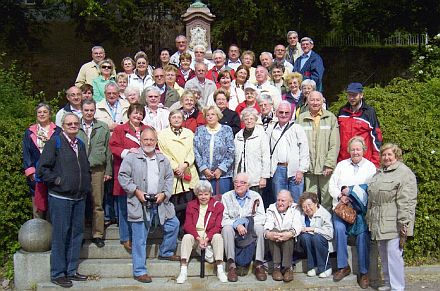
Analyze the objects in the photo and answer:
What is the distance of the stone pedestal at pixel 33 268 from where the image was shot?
7.68m

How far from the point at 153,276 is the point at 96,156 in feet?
5.41

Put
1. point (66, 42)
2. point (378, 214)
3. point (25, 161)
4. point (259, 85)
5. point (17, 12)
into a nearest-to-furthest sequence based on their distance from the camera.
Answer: point (378, 214) < point (25, 161) < point (259, 85) < point (17, 12) < point (66, 42)

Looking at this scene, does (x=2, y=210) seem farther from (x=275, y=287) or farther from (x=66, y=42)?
(x=66, y=42)

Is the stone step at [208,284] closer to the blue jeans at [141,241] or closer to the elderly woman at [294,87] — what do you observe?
the blue jeans at [141,241]

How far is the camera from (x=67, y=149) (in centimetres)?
735

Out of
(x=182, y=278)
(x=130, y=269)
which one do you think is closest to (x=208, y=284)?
(x=182, y=278)

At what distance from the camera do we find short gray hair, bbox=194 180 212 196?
7637 mm

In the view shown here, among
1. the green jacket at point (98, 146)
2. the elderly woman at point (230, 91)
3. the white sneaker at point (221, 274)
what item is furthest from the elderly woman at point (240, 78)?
the white sneaker at point (221, 274)

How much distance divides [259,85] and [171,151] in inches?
90.9

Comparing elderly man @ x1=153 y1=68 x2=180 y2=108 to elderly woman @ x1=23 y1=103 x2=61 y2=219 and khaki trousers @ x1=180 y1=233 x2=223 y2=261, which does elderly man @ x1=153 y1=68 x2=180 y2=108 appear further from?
khaki trousers @ x1=180 y1=233 x2=223 y2=261

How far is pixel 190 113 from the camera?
8688mm

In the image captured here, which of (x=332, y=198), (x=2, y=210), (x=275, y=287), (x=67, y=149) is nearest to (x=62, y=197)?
(x=67, y=149)

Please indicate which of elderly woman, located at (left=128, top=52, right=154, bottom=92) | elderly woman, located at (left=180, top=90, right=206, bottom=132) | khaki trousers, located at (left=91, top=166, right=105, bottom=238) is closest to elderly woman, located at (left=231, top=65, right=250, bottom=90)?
elderly woman, located at (left=180, top=90, right=206, bottom=132)

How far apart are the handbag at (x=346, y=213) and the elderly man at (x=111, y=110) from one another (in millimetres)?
3125
